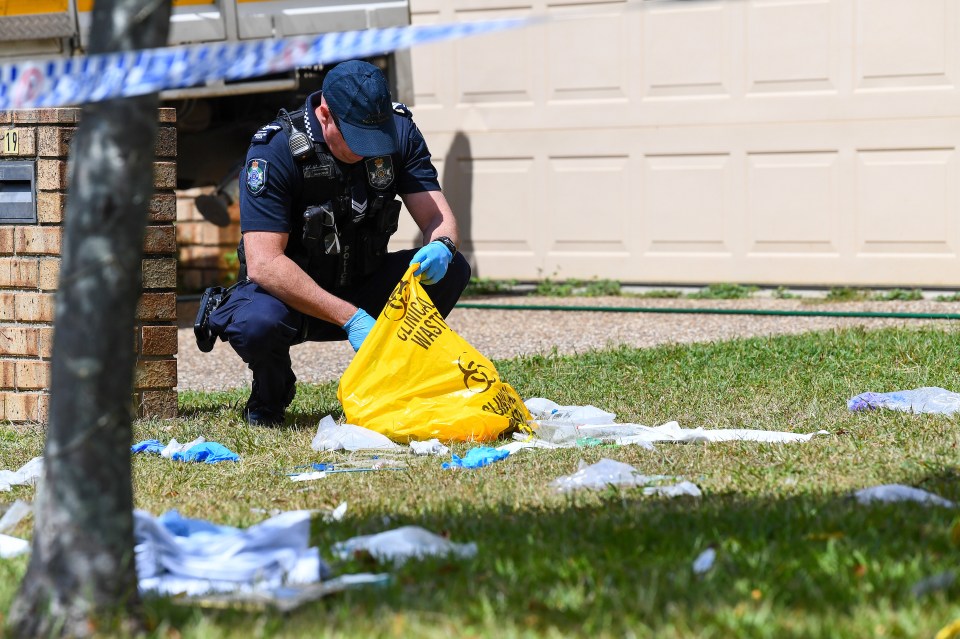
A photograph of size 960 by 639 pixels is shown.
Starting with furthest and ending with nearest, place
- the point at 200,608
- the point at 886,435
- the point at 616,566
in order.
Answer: the point at 886,435 < the point at 616,566 < the point at 200,608

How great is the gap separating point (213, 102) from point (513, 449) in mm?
5050

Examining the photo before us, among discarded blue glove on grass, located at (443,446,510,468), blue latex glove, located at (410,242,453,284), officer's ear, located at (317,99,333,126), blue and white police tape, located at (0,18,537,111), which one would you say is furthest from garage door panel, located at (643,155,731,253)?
blue and white police tape, located at (0,18,537,111)

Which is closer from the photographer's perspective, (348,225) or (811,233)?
(348,225)

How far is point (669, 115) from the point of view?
847 cm

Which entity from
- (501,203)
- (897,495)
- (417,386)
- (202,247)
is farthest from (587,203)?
(897,495)

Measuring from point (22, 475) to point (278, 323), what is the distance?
1045 mm

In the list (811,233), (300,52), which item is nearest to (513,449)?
(300,52)

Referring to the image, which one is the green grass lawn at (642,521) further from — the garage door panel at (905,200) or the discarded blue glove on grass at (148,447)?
the garage door panel at (905,200)

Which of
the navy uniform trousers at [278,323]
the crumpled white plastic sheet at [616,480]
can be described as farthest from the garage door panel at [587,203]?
the crumpled white plastic sheet at [616,480]

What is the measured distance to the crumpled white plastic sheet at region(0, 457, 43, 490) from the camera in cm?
367

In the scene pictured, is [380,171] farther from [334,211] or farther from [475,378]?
[475,378]

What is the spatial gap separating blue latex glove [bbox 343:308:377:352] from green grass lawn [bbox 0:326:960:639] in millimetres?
347

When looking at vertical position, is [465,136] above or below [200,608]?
above

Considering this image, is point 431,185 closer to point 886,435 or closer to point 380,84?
point 380,84
